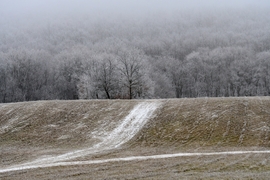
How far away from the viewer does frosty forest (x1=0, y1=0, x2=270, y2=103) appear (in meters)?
63.9

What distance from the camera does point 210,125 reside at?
3059 centimetres

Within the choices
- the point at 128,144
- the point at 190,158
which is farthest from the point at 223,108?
the point at 190,158

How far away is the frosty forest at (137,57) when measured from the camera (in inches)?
2515

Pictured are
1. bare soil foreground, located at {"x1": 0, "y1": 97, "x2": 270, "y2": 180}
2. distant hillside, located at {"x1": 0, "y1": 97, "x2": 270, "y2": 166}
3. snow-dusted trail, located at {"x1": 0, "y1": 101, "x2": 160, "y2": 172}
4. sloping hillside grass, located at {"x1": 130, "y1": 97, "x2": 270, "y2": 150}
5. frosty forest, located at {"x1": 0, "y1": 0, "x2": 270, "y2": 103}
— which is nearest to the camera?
bare soil foreground, located at {"x1": 0, "y1": 97, "x2": 270, "y2": 180}

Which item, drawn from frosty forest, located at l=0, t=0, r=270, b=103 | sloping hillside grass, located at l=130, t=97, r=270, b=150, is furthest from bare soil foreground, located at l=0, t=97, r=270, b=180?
frosty forest, located at l=0, t=0, r=270, b=103

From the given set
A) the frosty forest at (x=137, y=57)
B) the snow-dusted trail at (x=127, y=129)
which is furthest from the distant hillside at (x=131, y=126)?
the frosty forest at (x=137, y=57)

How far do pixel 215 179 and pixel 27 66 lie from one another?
76.4 meters

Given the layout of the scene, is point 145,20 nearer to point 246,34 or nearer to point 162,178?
point 246,34

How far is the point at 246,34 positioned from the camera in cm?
12362

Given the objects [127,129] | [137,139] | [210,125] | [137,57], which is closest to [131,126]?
[127,129]

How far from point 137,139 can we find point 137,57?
32668mm

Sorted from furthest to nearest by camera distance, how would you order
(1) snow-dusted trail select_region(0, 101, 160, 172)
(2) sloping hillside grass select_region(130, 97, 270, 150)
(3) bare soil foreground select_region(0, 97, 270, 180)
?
(2) sloping hillside grass select_region(130, 97, 270, 150) < (1) snow-dusted trail select_region(0, 101, 160, 172) < (3) bare soil foreground select_region(0, 97, 270, 180)

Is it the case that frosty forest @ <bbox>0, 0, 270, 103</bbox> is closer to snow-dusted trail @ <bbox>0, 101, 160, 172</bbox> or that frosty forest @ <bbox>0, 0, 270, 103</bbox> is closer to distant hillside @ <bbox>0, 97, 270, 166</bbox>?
snow-dusted trail @ <bbox>0, 101, 160, 172</bbox>

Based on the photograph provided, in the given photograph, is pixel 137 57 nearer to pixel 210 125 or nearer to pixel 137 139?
pixel 210 125
